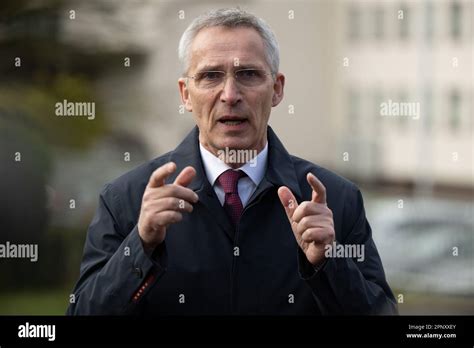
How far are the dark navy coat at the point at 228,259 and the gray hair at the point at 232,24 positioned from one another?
0.98 ft

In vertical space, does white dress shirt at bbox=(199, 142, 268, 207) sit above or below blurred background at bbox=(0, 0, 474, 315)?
below

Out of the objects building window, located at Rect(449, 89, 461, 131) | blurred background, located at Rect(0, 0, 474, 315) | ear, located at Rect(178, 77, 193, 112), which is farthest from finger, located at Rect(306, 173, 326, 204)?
building window, located at Rect(449, 89, 461, 131)

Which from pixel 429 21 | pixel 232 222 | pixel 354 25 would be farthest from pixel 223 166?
pixel 429 21

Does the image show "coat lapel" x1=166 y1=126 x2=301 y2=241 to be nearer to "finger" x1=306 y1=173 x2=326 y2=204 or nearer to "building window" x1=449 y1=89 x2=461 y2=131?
"finger" x1=306 y1=173 x2=326 y2=204

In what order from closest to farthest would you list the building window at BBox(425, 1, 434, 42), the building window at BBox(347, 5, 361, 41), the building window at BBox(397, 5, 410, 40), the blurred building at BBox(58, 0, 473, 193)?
the blurred building at BBox(58, 0, 473, 193)
the building window at BBox(347, 5, 361, 41)
the building window at BBox(425, 1, 434, 42)
the building window at BBox(397, 5, 410, 40)

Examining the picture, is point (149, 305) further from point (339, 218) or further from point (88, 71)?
point (88, 71)

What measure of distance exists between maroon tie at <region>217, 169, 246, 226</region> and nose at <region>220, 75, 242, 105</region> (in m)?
0.18

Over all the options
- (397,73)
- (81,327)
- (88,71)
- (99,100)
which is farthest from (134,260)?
(397,73)

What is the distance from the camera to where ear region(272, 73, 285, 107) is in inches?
106

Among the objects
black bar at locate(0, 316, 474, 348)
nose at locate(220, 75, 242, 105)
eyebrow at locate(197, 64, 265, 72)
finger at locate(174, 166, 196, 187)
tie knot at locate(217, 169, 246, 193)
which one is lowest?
black bar at locate(0, 316, 474, 348)

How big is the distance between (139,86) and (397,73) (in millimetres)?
3453

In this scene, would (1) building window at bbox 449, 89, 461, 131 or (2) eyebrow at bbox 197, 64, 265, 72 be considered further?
(1) building window at bbox 449, 89, 461, 131

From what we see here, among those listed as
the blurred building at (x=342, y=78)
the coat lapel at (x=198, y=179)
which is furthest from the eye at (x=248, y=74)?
the blurred building at (x=342, y=78)

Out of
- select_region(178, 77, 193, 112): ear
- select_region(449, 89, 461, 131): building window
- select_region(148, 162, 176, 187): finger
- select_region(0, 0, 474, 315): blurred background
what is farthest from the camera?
select_region(449, 89, 461, 131): building window
